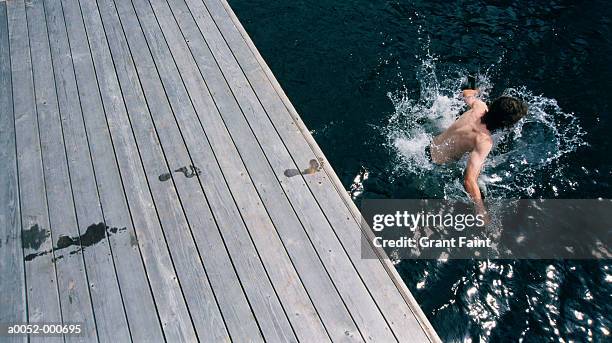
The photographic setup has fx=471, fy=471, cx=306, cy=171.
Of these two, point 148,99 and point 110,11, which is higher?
point 110,11

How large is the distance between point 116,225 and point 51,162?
1296 mm

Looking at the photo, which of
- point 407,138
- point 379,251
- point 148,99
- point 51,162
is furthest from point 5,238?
point 407,138

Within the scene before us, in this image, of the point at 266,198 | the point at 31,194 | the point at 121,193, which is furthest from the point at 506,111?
the point at 31,194

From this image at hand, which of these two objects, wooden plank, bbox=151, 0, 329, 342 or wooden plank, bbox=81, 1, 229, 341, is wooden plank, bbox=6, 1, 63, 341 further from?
wooden plank, bbox=151, 0, 329, 342

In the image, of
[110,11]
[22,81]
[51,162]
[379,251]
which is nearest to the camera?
[379,251]

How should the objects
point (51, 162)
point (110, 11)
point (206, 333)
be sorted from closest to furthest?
point (206, 333) → point (51, 162) → point (110, 11)

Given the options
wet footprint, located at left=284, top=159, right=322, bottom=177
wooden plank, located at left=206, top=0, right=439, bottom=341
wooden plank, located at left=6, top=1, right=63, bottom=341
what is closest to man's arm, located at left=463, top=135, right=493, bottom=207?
wooden plank, located at left=206, top=0, right=439, bottom=341

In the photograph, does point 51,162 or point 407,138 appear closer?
point 51,162

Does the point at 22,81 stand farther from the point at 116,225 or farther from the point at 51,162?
the point at 116,225

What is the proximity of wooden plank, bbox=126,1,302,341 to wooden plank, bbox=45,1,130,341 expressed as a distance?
87cm

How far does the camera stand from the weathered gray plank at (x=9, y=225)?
418cm

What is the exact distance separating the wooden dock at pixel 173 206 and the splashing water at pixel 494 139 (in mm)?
1620

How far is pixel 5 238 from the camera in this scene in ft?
15.3

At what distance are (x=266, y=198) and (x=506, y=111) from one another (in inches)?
107
